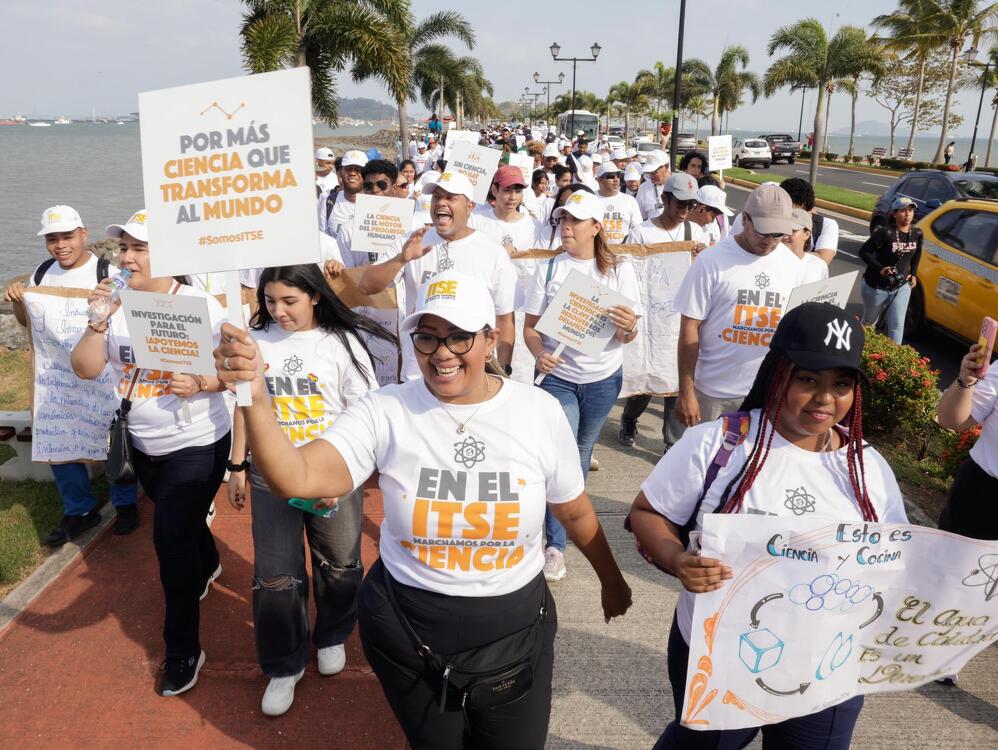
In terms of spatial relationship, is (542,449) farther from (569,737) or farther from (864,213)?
(864,213)

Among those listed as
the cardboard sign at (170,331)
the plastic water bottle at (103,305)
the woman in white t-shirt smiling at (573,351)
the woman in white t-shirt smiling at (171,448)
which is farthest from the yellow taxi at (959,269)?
the plastic water bottle at (103,305)

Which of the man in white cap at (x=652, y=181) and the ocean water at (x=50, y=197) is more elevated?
the man in white cap at (x=652, y=181)

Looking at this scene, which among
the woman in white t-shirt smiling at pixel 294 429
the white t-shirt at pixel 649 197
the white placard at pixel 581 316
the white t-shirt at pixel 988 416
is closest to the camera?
the white t-shirt at pixel 988 416

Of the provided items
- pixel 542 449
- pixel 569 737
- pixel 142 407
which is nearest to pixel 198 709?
pixel 142 407

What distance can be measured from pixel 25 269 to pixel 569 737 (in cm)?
2131

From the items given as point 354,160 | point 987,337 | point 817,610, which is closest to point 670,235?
point 354,160

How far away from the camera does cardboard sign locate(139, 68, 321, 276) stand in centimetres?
215

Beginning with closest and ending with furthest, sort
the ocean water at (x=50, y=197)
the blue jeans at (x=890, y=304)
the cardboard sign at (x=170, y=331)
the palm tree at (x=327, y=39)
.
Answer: the cardboard sign at (x=170, y=331) → the blue jeans at (x=890, y=304) → the palm tree at (x=327, y=39) → the ocean water at (x=50, y=197)

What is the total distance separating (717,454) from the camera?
2.21 meters

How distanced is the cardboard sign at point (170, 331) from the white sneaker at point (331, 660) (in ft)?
5.42

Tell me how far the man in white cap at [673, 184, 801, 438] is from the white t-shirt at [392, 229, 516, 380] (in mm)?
1160

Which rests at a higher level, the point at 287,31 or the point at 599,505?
the point at 287,31

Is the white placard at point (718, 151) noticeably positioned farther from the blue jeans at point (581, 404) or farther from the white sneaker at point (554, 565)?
the white sneaker at point (554, 565)

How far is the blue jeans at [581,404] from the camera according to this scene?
14.6ft
